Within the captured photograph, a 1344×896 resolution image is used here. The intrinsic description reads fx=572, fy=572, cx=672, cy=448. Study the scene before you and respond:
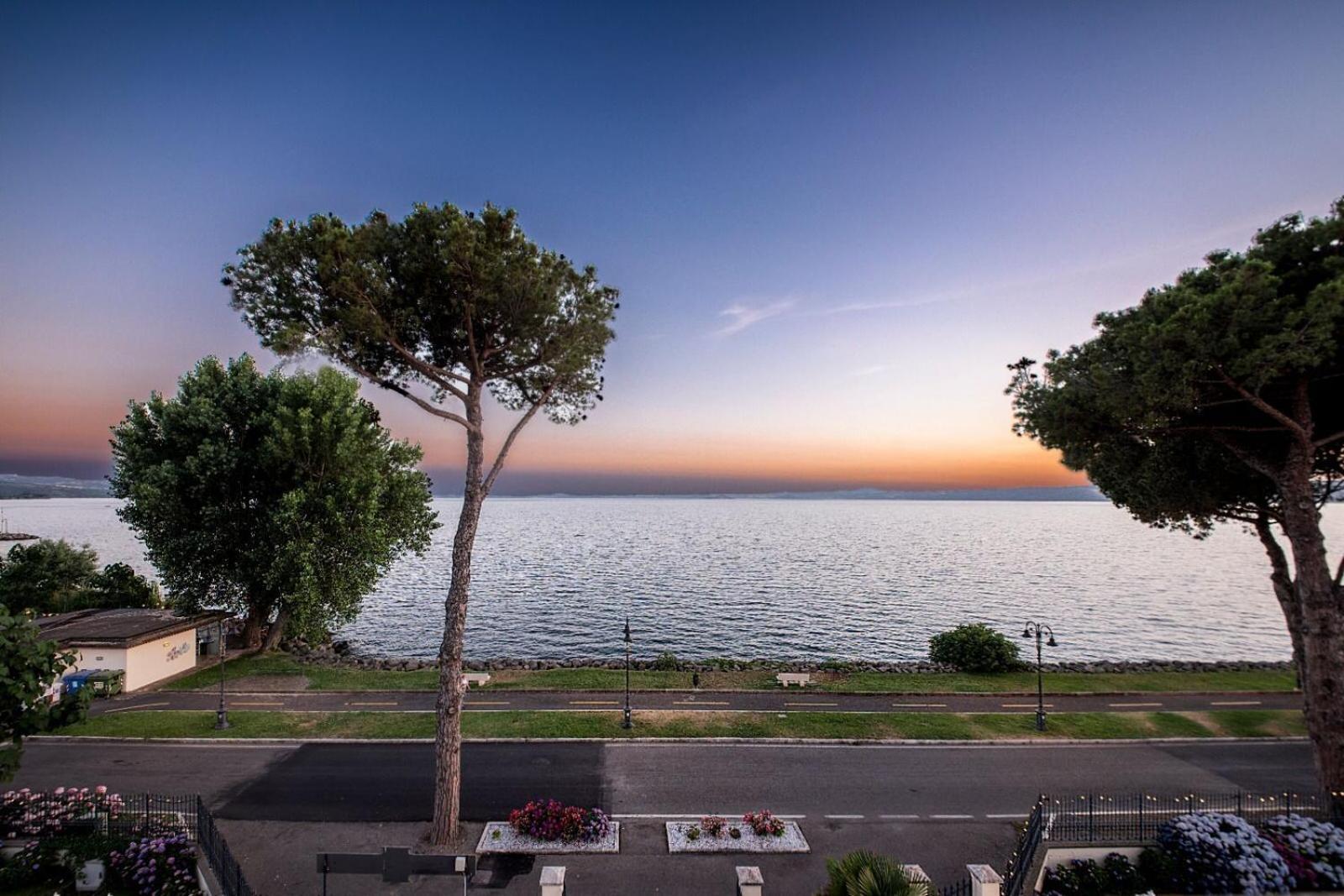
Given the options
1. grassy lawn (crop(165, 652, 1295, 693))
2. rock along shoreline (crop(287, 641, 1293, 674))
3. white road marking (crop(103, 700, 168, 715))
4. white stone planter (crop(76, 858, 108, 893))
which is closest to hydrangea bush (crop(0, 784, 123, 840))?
white stone planter (crop(76, 858, 108, 893))

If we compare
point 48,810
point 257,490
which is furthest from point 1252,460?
point 257,490

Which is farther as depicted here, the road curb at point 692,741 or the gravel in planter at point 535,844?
the road curb at point 692,741

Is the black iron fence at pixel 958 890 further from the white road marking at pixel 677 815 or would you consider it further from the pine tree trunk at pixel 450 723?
the pine tree trunk at pixel 450 723

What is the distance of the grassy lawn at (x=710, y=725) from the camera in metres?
22.0

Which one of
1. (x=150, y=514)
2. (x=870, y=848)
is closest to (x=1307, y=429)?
(x=870, y=848)

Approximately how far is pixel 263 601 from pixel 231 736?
15.3 m

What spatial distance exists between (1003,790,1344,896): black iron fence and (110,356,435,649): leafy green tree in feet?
98.5

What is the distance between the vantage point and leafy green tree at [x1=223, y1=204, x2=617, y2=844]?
551 inches

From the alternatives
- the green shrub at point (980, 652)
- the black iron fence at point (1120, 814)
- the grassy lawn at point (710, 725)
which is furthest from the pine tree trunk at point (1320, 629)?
the green shrub at point (980, 652)

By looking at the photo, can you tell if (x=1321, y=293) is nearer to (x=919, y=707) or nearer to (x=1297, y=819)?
(x=1297, y=819)

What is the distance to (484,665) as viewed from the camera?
34.2 m

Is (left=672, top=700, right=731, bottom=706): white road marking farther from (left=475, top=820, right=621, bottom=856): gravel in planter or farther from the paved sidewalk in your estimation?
(left=475, top=820, right=621, bottom=856): gravel in planter

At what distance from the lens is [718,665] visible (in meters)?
34.9

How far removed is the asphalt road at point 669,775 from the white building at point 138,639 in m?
6.21
